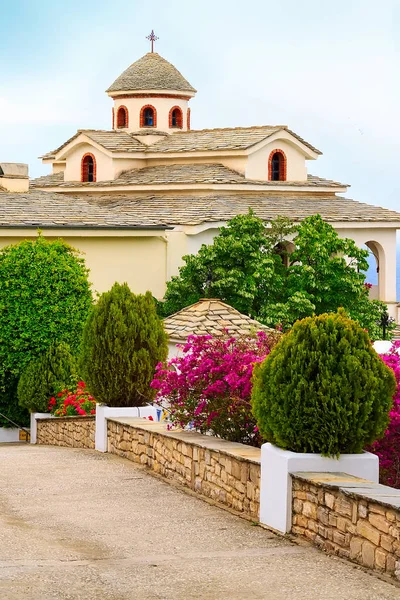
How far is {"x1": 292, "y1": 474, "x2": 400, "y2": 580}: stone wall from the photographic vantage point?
887 centimetres

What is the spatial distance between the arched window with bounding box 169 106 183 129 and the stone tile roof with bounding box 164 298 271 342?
26.5 meters

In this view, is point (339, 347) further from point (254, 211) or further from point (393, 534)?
point (254, 211)

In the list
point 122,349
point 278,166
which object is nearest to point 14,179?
point 278,166

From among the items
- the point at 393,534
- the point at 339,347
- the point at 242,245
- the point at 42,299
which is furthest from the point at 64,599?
the point at 242,245

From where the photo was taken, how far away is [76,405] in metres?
21.8

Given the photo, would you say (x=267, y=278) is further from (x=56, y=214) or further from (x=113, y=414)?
(x=113, y=414)

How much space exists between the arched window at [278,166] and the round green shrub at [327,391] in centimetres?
3677

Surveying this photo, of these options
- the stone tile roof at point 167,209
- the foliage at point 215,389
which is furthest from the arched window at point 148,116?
the foliage at point 215,389

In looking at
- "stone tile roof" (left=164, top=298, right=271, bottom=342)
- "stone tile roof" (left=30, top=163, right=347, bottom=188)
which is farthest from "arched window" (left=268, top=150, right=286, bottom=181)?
"stone tile roof" (left=164, top=298, right=271, bottom=342)

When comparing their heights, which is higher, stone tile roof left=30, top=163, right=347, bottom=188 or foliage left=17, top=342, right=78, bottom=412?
stone tile roof left=30, top=163, right=347, bottom=188

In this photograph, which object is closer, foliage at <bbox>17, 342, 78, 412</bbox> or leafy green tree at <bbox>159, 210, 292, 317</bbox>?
foliage at <bbox>17, 342, 78, 412</bbox>

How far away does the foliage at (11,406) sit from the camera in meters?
29.9

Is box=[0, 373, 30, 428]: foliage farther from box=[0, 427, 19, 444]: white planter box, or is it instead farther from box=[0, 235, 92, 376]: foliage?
box=[0, 235, 92, 376]: foliage

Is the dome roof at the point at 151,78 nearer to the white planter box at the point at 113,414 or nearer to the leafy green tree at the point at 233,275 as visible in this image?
the leafy green tree at the point at 233,275
